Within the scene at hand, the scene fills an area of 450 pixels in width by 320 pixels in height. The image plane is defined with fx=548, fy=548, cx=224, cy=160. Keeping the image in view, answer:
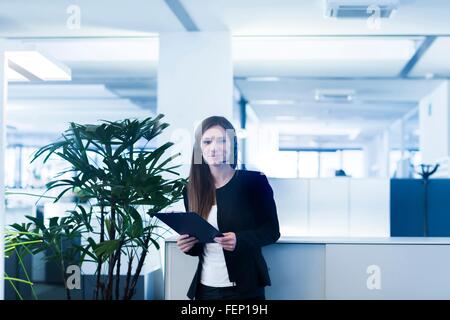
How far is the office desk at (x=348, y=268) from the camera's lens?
2.21 m

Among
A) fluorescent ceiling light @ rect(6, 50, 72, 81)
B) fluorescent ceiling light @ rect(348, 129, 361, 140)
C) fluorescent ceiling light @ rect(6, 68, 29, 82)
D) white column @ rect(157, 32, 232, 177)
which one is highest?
fluorescent ceiling light @ rect(348, 129, 361, 140)

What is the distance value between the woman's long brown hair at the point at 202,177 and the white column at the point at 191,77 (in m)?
1.99

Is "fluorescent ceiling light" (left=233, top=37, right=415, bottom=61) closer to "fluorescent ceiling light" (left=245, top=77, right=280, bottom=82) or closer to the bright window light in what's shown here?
"fluorescent ceiling light" (left=245, top=77, right=280, bottom=82)

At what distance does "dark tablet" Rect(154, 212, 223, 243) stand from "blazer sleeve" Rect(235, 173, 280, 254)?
0.30ft

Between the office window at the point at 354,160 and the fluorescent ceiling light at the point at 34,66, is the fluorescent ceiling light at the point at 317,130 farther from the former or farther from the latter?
the fluorescent ceiling light at the point at 34,66

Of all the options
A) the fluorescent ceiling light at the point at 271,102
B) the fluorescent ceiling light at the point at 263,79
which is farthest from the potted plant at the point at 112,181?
the fluorescent ceiling light at the point at 271,102

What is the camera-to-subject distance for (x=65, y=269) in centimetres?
205

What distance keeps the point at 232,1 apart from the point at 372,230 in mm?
1763

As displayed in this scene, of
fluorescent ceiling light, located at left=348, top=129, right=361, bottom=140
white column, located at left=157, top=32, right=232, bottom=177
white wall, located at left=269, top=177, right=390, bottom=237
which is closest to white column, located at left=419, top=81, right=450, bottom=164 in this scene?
white wall, located at left=269, top=177, right=390, bottom=237

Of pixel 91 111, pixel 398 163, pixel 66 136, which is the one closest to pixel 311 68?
pixel 66 136

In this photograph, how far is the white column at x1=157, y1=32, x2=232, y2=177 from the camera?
3.76 metres

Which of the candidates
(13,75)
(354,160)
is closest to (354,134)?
(354,160)

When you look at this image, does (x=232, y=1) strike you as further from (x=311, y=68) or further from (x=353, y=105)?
(x=353, y=105)

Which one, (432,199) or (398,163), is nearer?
(432,199)
